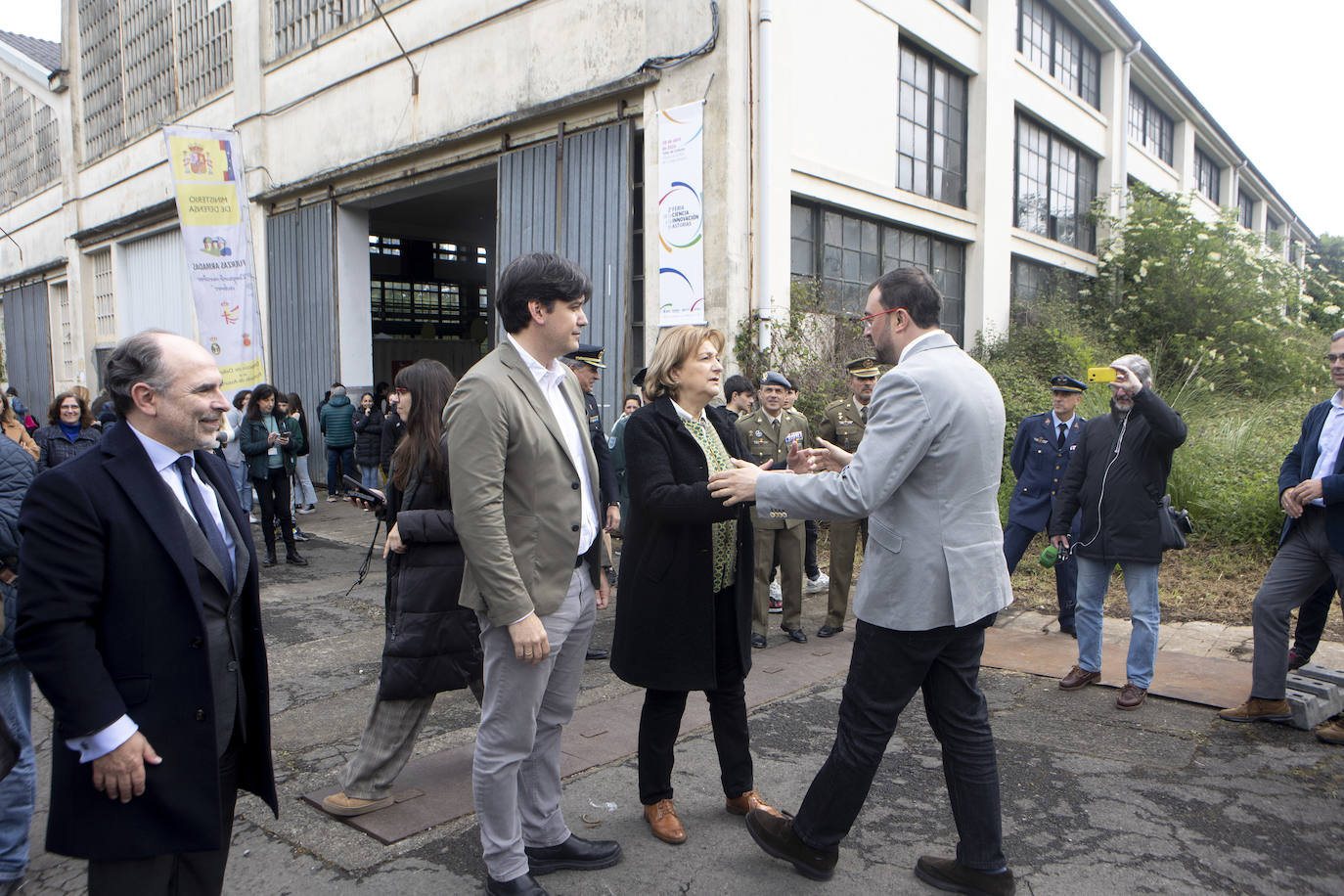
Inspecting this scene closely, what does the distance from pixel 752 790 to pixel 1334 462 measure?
3.41 m

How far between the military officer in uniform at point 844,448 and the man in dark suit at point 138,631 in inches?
189

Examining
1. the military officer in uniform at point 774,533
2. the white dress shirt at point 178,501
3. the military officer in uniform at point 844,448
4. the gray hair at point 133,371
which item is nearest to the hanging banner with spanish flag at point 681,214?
the military officer in uniform at point 844,448

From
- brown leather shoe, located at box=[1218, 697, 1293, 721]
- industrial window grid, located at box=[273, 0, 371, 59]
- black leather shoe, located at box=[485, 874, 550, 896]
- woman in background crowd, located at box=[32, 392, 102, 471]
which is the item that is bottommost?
brown leather shoe, located at box=[1218, 697, 1293, 721]

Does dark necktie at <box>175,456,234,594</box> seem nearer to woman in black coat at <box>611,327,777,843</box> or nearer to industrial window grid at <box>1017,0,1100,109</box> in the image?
woman in black coat at <box>611,327,777,843</box>

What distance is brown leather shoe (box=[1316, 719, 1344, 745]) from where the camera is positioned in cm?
433

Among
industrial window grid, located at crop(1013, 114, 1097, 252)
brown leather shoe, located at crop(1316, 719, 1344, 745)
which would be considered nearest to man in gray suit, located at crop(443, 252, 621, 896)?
brown leather shoe, located at crop(1316, 719, 1344, 745)

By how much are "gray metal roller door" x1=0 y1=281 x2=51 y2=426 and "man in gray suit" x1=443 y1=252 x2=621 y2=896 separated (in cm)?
2802

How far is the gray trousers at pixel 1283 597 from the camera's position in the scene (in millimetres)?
4508

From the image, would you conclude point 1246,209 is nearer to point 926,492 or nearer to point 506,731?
point 926,492

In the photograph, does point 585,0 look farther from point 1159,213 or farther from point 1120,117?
point 1120,117

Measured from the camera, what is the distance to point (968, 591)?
111 inches

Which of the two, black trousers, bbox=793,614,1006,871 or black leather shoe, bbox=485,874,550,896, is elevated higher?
black trousers, bbox=793,614,1006,871

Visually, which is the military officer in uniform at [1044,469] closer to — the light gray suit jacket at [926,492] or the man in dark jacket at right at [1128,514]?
the man in dark jacket at right at [1128,514]

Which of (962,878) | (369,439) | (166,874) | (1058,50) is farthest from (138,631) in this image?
(1058,50)
